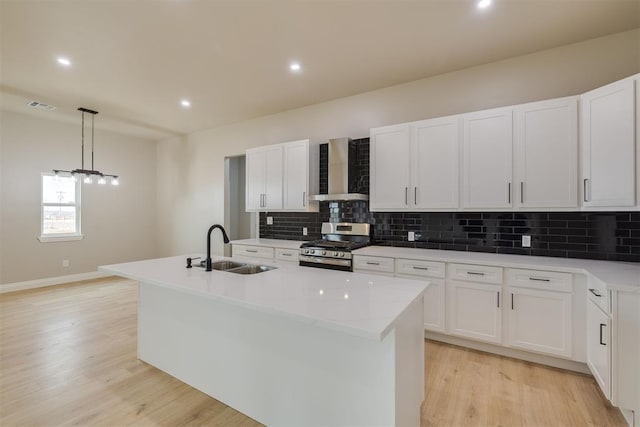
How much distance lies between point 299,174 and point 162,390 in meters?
2.83

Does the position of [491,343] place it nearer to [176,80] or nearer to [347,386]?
[347,386]

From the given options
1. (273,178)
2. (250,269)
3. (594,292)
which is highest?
(273,178)

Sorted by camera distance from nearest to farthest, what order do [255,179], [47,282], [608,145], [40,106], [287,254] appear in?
[608,145]
[287,254]
[40,106]
[255,179]
[47,282]

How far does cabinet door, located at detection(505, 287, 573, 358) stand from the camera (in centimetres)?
237

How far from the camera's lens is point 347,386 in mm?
1491

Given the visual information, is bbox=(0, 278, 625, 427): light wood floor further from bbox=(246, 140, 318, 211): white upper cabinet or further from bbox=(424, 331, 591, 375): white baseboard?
bbox=(246, 140, 318, 211): white upper cabinet

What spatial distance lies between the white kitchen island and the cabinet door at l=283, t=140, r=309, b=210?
190 cm

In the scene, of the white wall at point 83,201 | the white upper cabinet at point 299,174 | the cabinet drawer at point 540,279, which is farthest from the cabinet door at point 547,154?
the white wall at point 83,201

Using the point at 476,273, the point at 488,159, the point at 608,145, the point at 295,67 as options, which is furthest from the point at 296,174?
the point at 608,145

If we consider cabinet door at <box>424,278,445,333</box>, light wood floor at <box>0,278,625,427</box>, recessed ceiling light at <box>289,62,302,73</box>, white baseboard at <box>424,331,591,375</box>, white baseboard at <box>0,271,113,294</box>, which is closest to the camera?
light wood floor at <box>0,278,625,427</box>

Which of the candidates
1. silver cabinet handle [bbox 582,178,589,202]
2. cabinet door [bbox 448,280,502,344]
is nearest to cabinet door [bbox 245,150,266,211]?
cabinet door [bbox 448,280,502,344]

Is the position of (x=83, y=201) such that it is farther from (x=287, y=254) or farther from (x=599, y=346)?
(x=599, y=346)

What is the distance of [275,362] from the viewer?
176 cm

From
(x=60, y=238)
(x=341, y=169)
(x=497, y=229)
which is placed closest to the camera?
(x=497, y=229)
